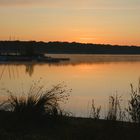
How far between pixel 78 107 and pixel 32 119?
7228 mm

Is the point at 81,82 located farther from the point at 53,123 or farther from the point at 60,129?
the point at 60,129

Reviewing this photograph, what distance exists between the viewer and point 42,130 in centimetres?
711

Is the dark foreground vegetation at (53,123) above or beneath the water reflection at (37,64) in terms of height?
beneath

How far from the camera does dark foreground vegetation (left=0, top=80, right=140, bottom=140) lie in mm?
5891

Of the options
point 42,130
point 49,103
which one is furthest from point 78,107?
point 42,130

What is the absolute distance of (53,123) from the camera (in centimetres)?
754

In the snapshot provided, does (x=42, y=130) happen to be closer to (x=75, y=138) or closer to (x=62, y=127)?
(x=62, y=127)

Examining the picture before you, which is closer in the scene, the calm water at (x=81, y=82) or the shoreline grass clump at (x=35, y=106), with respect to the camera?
the shoreline grass clump at (x=35, y=106)

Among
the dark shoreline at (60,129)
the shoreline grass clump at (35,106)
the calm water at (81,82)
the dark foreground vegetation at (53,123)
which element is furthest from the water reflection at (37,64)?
the dark shoreline at (60,129)

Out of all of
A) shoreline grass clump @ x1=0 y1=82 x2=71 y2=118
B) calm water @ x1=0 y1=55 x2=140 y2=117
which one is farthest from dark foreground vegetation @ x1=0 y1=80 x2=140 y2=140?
calm water @ x1=0 y1=55 x2=140 y2=117

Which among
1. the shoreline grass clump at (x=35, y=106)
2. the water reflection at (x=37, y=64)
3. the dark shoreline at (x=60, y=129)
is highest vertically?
the water reflection at (x=37, y=64)

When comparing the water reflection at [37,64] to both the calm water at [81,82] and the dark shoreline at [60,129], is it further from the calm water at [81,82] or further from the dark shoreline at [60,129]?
the dark shoreline at [60,129]

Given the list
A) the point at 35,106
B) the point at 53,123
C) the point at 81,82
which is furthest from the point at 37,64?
the point at 53,123

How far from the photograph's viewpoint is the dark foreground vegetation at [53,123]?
232 inches
